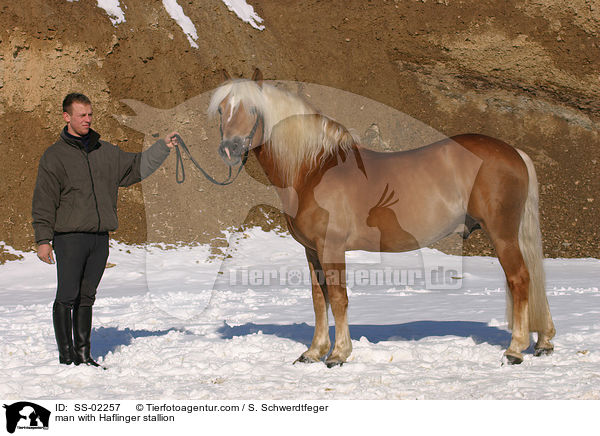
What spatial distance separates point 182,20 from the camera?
62.9 ft

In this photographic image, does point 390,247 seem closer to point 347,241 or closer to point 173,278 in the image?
point 347,241

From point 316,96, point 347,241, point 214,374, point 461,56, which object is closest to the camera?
point 214,374

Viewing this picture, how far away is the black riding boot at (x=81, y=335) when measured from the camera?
507 cm

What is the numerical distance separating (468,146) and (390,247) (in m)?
1.22

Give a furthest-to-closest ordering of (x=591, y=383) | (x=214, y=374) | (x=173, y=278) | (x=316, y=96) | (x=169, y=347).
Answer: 1. (x=316, y=96)
2. (x=173, y=278)
3. (x=169, y=347)
4. (x=214, y=374)
5. (x=591, y=383)

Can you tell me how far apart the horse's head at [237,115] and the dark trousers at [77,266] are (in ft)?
4.66

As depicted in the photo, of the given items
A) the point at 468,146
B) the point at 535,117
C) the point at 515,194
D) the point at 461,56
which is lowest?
the point at 515,194

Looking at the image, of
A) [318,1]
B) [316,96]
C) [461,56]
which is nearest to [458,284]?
[316,96]

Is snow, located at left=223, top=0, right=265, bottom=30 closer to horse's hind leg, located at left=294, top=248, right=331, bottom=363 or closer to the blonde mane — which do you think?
the blonde mane

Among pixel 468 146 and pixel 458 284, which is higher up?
pixel 468 146

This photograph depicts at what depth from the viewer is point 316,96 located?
19938mm

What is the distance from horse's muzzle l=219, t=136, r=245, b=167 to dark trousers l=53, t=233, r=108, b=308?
1.36m

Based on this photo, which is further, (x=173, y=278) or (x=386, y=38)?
(x=386, y=38)
